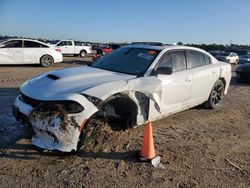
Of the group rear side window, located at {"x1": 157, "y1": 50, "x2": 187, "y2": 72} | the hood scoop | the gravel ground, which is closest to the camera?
the gravel ground

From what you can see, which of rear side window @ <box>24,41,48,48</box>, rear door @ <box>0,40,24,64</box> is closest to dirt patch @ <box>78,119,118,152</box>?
rear door @ <box>0,40,24,64</box>

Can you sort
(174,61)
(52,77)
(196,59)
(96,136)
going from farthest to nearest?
(196,59) → (174,61) → (52,77) → (96,136)

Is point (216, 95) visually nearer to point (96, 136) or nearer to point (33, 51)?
point (96, 136)

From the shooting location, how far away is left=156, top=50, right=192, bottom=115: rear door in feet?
18.2

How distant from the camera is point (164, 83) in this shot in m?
5.43

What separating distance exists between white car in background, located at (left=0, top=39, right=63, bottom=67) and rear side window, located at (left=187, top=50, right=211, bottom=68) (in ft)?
35.9

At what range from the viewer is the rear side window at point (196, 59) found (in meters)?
6.50

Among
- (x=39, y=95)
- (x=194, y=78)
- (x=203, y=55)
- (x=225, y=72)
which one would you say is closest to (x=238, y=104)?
(x=225, y=72)

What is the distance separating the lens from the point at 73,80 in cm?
474

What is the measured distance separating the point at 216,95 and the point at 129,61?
290 centimetres

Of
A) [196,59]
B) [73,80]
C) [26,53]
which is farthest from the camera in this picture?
[26,53]

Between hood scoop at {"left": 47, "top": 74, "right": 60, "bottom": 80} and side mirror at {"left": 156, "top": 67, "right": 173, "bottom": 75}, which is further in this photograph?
side mirror at {"left": 156, "top": 67, "right": 173, "bottom": 75}

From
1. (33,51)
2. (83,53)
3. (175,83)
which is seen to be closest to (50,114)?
(175,83)

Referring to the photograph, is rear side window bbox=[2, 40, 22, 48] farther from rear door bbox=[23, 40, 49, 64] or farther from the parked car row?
rear door bbox=[23, 40, 49, 64]
